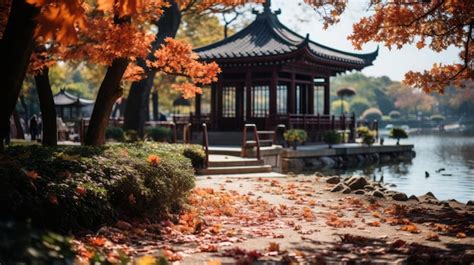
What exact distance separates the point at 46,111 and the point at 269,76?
Result: 57.8 ft

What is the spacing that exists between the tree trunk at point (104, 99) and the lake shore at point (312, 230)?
206cm

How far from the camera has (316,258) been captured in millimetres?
5309

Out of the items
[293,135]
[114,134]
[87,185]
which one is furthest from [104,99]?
[293,135]

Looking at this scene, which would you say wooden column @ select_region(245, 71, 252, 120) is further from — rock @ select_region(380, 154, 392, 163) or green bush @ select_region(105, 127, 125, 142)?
rock @ select_region(380, 154, 392, 163)

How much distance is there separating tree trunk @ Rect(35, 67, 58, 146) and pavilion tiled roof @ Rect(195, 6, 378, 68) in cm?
1489

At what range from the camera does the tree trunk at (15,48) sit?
5812 mm

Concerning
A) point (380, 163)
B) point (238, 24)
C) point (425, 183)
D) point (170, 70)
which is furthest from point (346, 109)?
point (170, 70)

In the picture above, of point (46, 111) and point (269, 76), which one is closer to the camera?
point (46, 111)

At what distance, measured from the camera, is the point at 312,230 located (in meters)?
7.11

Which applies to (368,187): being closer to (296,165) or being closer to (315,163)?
(296,165)

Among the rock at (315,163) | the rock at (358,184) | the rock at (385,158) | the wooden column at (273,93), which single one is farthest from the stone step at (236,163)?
the rock at (385,158)

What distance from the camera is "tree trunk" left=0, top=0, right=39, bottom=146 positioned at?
19.1ft

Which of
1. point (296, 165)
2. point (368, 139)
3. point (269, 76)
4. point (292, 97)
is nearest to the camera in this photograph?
point (296, 165)

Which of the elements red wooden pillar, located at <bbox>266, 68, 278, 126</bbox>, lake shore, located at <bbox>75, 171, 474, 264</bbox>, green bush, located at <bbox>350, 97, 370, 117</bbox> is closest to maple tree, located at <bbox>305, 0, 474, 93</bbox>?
lake shore, located at <bbox>75, 171, 474, 264</bbox>
